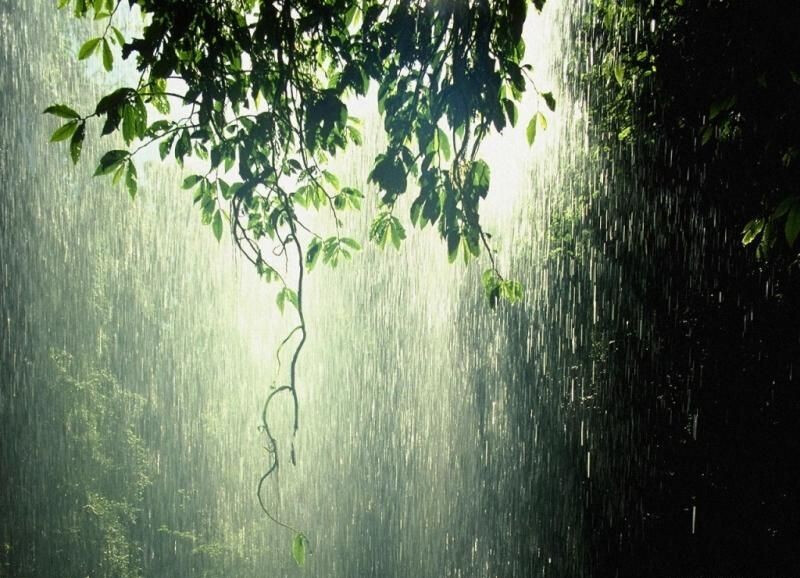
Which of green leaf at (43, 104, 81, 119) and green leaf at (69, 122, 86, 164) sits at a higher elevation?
green leaf at (43, 104, 81, 119)

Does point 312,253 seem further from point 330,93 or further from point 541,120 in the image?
point 541,120

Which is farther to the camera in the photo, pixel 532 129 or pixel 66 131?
pixel 532 129

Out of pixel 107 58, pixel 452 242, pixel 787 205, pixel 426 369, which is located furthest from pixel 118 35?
pixel 426 369

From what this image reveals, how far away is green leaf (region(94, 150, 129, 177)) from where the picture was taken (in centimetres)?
158

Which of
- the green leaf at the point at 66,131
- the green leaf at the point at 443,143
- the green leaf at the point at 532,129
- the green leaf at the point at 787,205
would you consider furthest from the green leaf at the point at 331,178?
the green leaf at the point at 787,205

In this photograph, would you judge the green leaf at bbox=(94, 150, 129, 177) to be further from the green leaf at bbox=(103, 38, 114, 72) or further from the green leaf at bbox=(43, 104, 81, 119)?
the green leaf at bbox=(103, 38, 114, 72)

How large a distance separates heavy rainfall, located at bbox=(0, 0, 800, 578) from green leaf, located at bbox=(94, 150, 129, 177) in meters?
0.65

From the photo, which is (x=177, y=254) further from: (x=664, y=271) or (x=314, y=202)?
(x=314, y=202)

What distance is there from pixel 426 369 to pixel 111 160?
62.2ft

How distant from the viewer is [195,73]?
163 centimetres

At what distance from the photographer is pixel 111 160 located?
5.24 feet

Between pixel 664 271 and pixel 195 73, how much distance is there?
209 inches

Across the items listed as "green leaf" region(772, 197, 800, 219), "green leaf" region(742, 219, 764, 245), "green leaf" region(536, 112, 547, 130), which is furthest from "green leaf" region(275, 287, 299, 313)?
"green leaf" region(742, 219, 764, 245)

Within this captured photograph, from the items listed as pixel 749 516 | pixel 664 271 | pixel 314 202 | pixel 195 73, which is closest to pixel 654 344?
pixel 664 271
